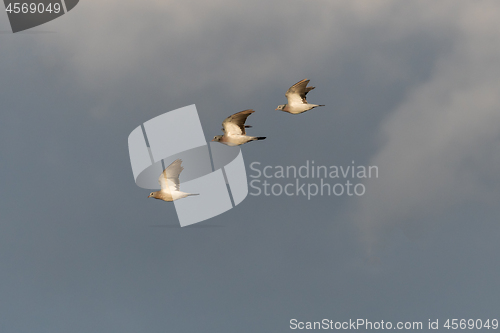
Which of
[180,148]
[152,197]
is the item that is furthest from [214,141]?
[152,197]

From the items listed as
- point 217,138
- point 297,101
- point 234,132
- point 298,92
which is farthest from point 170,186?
point 298,92

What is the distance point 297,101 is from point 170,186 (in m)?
14.6

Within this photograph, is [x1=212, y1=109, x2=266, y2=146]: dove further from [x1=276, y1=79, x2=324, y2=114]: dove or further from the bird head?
[x1=276, y1=79, x2=324, y2=114]: dove

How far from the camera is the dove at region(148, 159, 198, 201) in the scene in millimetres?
65625

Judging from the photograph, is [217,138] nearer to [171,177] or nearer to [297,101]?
[171,177]

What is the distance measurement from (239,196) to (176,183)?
935 cm

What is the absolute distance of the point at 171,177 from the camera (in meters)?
66.2

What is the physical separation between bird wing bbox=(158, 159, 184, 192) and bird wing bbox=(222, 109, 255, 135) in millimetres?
5366

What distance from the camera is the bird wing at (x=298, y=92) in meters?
65.1

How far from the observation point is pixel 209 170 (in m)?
71.6

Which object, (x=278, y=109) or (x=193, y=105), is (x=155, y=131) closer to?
(x=193, y=105)

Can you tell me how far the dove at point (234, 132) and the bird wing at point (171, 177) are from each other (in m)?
4.81

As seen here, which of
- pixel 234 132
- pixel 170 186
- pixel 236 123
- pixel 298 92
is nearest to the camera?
pixel 236 123

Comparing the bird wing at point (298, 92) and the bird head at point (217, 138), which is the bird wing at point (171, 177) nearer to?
the bird head at point (217, 138)
